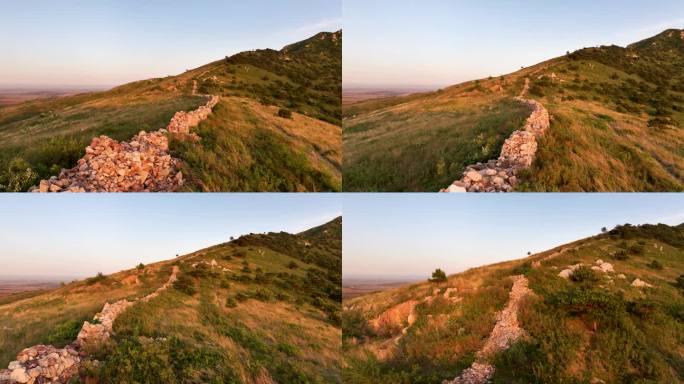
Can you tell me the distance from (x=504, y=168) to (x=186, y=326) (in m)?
11.5

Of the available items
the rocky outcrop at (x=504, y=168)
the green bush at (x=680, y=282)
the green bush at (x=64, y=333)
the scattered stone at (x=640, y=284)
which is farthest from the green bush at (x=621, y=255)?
the green bush at (x=64, y=333)

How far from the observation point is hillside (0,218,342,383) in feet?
27.4

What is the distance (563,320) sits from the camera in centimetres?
1045

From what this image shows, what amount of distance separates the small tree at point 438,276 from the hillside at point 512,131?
4597 mm

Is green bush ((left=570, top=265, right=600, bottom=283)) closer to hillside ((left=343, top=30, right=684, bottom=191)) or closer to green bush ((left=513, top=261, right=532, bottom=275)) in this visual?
green bush ((left=513, top=261, right=532, bottom=275))

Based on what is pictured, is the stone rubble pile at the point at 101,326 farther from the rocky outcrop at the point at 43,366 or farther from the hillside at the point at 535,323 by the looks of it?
the hillside at the point at 535,323

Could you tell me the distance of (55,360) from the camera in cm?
729

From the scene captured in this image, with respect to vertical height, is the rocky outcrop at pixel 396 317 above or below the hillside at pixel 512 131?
below

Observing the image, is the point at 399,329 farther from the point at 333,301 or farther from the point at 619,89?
the point at 619,89

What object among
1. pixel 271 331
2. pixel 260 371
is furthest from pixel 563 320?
pixel 271 331

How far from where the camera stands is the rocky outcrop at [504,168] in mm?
9570

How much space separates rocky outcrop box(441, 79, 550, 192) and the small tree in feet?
16.0

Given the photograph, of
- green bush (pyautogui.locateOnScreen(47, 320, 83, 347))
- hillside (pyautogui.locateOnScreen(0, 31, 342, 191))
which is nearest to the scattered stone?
hillside (pyautogui.locateOnScreen(0, 31, 342, 191))

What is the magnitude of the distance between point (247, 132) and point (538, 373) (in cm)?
A: 1323
